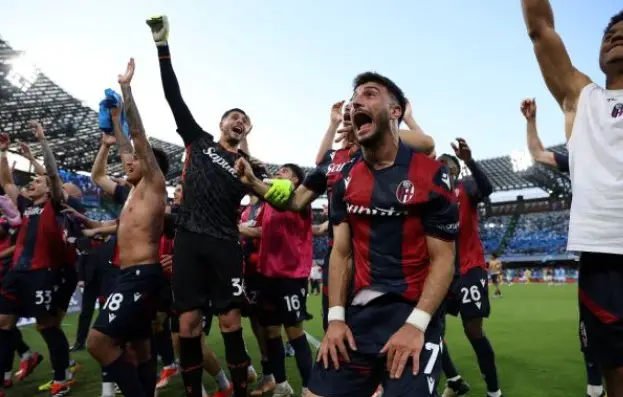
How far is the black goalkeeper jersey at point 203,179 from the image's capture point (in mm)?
4102

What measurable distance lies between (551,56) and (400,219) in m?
1.03

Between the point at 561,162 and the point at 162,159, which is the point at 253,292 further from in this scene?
the point at 561,162

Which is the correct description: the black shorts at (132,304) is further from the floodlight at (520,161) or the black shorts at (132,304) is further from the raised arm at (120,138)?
the floodlight at (520,161)

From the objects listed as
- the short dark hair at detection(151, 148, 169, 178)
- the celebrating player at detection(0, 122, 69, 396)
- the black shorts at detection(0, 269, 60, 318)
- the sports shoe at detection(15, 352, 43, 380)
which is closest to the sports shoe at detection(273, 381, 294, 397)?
the celebrating player at detection(0, 122, 69, 396)

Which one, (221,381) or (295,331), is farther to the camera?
(295,331)

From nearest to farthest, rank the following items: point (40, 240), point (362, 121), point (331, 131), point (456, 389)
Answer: point (362, 121)
point (331, 131)
point (456, 389)
point (40, 240)

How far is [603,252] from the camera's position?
6.77ft

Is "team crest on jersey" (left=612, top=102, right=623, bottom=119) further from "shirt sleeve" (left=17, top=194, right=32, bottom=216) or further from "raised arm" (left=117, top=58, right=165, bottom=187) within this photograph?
"shirt sleeve" (left=17, top=194, right=32, bottom=216)

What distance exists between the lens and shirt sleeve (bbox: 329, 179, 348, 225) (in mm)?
2424

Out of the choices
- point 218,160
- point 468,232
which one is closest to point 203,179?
point 218,160

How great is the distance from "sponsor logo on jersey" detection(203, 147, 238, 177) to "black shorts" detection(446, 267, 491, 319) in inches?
91.7

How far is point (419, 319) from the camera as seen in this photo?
2096mm

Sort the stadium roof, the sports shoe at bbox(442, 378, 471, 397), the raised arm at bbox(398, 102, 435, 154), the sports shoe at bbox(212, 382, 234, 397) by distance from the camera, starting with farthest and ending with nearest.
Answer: the stadium roof → the sports shoe at bbox(442, 378, 471, 397) → the sports shoe at bbox(212, 382, 234, 397) → the raised arm at bbox(398, 102, 435, 154)

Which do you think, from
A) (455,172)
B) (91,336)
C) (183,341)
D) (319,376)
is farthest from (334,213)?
(455,172)
